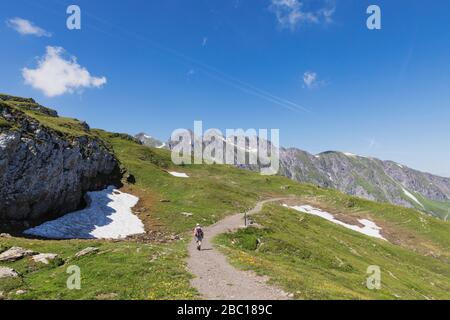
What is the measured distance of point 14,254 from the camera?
32469 mm

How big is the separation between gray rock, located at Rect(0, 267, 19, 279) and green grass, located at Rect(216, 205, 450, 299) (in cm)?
1963

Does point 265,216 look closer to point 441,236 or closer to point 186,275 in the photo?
point 186,275

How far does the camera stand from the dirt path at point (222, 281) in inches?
930

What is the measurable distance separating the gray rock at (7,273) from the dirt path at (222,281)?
14769mm

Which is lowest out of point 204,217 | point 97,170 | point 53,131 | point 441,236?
point 441,236

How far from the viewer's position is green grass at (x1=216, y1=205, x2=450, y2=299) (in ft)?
97.9

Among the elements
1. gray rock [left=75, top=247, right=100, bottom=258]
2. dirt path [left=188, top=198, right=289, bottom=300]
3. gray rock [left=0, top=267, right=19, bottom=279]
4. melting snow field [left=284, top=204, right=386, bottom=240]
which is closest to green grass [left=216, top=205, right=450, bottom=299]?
dirt path [left=188, top=198, right=289, bottom=300]

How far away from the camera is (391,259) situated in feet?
230

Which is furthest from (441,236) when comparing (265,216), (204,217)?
(204,217)

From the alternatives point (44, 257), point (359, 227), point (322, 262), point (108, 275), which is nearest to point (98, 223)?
point (44, 257)

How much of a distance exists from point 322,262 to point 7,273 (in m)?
38.3

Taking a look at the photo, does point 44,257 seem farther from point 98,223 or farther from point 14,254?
point 98,223
